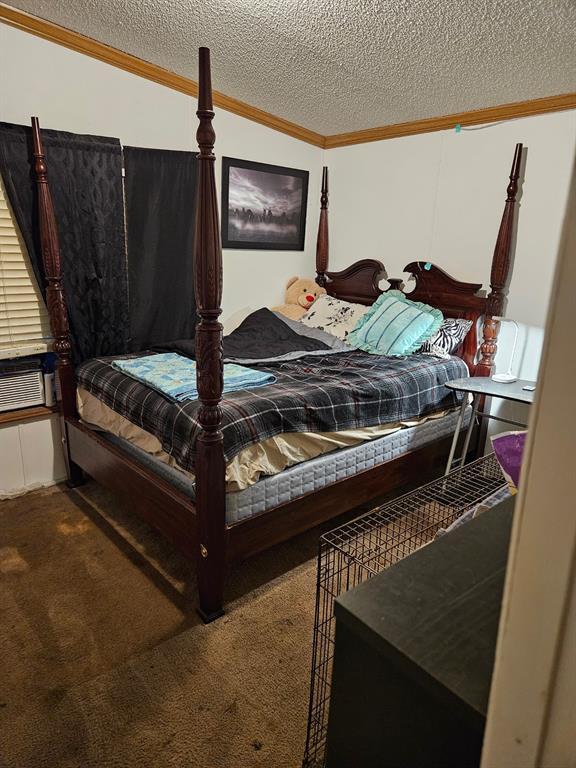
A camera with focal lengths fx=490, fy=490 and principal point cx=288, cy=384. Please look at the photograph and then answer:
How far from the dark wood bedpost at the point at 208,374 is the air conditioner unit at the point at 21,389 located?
4.89 ft

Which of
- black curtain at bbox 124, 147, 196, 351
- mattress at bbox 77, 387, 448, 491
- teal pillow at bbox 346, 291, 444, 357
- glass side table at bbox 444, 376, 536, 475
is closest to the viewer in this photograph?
mattress at bbox 77, 387, 448, 491

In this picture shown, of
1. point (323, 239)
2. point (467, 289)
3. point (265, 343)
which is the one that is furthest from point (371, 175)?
point (265, 343)

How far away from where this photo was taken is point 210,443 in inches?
68.9

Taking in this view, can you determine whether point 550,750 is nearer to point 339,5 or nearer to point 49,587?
point 49,587

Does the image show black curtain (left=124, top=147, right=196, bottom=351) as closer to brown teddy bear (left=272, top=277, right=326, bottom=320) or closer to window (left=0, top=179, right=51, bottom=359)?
window (left=0, top=179, right=51, bottom=359)

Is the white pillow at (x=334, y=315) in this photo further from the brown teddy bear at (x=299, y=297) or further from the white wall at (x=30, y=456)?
the white wall at (x=30, y=456)

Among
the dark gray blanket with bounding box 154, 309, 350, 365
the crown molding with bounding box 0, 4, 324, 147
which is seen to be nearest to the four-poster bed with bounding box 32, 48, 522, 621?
the crown molding with bounding box 0, 4, 324, 147

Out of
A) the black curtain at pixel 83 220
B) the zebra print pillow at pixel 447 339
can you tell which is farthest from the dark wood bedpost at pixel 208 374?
the zebra print pillow at pixel 447 339

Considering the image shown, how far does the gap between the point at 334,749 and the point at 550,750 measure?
388mm

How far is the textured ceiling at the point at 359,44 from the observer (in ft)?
6.72

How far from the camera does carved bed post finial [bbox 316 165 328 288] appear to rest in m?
3.90

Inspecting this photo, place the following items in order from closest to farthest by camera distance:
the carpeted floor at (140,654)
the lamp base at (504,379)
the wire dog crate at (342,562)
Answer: the wire dog crate at (342,562)
the carpeted floor at (140,654)
the lamp base at (504,379)

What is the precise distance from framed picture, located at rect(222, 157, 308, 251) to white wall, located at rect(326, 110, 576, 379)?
321 millimetres

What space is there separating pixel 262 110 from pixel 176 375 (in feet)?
7.15
